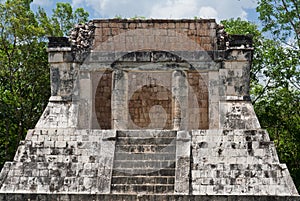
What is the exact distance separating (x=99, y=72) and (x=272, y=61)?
28.5 feet

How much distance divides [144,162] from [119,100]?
2.67m

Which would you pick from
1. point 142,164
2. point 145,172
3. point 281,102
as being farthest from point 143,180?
point 281,102

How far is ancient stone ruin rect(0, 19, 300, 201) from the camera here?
1080 cm

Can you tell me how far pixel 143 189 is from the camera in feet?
35.5

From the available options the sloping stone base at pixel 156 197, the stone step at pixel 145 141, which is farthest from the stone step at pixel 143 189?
the stone step at pixel 145 141

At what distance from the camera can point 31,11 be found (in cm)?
1980

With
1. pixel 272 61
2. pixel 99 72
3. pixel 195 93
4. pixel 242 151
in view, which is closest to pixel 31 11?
pixel 99 72

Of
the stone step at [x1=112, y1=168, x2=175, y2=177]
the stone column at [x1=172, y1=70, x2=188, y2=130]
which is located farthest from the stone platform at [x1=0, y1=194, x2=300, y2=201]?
the stone column at [x1=172, y1=70, x2=188, y2=130]

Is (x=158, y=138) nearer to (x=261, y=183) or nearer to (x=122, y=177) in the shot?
(x=122, y=177)

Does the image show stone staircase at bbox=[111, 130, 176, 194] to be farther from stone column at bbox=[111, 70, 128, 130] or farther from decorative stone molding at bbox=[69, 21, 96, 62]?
decorative stone molding at bbox=[69, 21, 96, 62]

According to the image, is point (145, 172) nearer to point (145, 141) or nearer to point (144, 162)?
point (144, 162)

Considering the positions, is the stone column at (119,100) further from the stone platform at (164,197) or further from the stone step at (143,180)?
the stone platform at (164,197)

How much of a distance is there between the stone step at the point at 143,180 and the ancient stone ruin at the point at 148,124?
0.02 meters

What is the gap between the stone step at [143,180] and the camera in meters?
11.0
